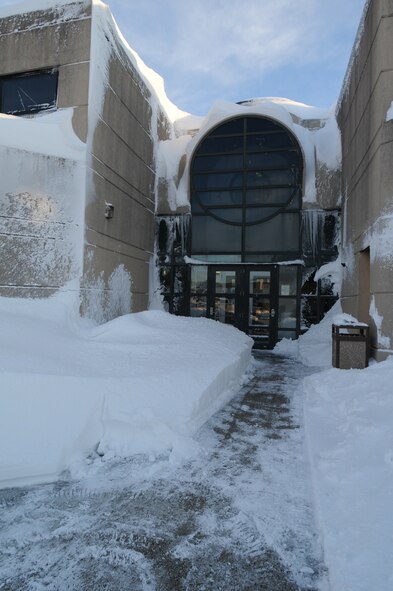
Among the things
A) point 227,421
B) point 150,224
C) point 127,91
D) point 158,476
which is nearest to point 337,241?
point 150,224

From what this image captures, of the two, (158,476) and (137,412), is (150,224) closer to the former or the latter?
(137,412)

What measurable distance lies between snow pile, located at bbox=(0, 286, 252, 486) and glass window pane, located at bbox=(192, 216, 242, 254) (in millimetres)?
5422

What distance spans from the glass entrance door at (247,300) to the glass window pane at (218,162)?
3.02m

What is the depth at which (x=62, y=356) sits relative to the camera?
4.91 m

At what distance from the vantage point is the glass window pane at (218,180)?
11.5 meters

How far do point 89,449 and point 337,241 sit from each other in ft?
29.3

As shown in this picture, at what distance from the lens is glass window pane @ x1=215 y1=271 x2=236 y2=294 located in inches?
448

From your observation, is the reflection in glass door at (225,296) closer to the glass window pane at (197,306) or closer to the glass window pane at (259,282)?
the glass window pane at (197,306)

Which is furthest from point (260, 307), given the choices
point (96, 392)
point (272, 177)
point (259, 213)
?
point (96, 392)

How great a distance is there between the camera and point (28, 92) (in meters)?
8.57

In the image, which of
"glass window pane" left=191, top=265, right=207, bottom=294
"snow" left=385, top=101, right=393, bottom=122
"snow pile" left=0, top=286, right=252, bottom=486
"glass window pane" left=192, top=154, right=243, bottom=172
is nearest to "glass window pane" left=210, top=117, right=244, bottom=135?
"glass window pane" left=192, top=154, right=243, bottom=172

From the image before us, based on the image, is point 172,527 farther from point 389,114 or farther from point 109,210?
point 109,210

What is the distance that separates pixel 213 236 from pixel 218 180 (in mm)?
1709

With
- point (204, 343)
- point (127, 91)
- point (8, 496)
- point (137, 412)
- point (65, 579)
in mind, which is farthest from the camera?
point (127, 91)
